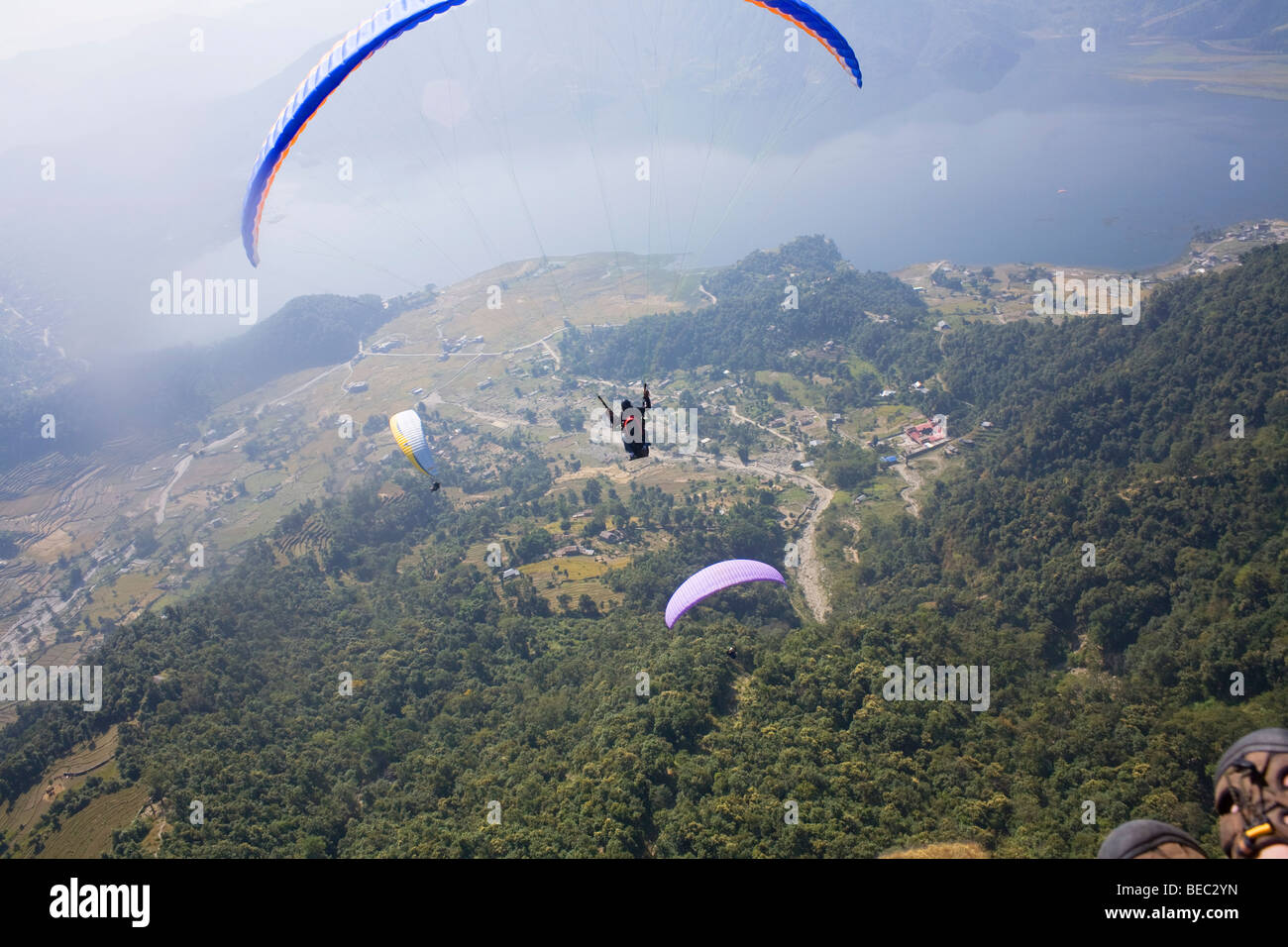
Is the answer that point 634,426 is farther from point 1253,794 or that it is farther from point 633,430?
point 1253,794

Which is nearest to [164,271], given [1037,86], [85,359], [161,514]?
[85,359]

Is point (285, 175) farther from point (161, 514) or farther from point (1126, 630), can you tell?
point (1126, 630)

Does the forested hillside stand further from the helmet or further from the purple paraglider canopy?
the helmet

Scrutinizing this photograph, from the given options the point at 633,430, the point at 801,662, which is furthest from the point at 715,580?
the point at 633,430

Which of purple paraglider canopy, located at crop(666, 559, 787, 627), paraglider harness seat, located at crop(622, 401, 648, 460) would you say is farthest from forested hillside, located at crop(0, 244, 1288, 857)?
paraglider harness seat, located at crop(622, 401, 648, 460)

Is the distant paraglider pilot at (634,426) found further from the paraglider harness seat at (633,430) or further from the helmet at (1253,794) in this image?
the helmet at (1253,794)
